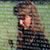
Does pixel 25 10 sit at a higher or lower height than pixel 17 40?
higher

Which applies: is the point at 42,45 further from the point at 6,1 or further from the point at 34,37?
the point at 6,1

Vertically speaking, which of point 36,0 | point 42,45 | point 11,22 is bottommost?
point 42,45

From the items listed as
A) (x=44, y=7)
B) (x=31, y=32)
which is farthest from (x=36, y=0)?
(x=31, y=32)

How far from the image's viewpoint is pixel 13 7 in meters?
4.02

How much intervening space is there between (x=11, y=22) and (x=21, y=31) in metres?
0.16

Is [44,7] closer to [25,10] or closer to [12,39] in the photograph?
[25,10]

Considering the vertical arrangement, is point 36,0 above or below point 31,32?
above

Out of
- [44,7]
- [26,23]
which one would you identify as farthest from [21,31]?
[44,7]

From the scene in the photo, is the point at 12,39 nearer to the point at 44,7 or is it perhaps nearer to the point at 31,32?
the point at 31,32

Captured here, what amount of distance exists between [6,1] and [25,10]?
251mm

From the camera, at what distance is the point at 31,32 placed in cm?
396

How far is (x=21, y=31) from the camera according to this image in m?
4.00

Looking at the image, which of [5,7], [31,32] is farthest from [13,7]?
[31,32]

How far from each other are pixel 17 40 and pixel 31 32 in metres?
0.20
